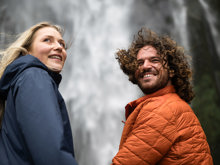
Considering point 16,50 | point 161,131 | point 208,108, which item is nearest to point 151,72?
point 161,131

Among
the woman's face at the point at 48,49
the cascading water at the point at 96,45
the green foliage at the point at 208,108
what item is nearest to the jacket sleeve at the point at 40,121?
the woman's face at the point at 48,49

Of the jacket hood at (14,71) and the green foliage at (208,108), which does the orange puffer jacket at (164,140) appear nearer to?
the jacket hood at (14,71)

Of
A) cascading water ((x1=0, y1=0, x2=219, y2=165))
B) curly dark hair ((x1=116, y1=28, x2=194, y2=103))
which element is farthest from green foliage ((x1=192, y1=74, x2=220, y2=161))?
curly dark hair ((x1=116, y1=28, x2=194, y2=103))

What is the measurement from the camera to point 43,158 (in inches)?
40.5

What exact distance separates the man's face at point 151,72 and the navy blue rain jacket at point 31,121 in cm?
92

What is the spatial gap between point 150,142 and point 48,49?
956 millimetres

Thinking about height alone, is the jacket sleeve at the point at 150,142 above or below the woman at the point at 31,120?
below

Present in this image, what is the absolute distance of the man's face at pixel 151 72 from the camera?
200cm

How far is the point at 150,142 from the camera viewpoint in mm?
1543

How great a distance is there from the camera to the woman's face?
1.72 m

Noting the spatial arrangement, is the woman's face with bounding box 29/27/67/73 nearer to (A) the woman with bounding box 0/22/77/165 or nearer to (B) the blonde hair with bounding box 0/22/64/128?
(B) the blonde hair with bounding box 0/22/64/128

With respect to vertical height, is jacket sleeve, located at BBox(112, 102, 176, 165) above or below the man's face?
below

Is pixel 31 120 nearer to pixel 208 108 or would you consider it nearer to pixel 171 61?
pixel 171 61

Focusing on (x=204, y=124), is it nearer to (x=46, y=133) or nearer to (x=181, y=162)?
(x=181, y=162)
